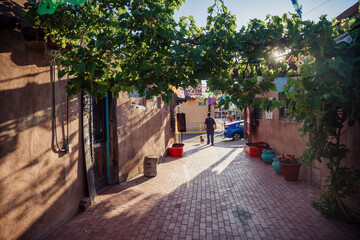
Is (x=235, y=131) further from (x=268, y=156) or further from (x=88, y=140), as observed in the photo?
(x=88, y=140)

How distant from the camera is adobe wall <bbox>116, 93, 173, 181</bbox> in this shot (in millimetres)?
6367

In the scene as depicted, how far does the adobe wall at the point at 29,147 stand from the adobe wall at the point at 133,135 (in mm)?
2230

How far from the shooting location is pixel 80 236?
3.64m

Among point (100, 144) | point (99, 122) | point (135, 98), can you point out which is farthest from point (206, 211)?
point (135, 98)

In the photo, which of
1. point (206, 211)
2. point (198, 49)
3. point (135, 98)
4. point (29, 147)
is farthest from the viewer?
point (135, 98)

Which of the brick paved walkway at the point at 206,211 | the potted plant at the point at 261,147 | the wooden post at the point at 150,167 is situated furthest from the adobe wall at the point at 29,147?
the potted plant at the point at 261,147

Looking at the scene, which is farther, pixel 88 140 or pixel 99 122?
pixel 99 122

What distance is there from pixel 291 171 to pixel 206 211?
325 cm

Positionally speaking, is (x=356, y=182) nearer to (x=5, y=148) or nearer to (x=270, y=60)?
(x=270, y=60)

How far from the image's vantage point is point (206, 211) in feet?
15.1

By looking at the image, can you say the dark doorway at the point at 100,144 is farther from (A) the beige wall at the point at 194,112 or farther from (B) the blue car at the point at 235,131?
(A) the beige wall at the point at 194,112

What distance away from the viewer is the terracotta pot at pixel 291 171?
249 inches

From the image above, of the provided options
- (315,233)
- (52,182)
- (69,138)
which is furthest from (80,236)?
(315,233)

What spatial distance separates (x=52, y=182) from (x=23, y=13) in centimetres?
272
